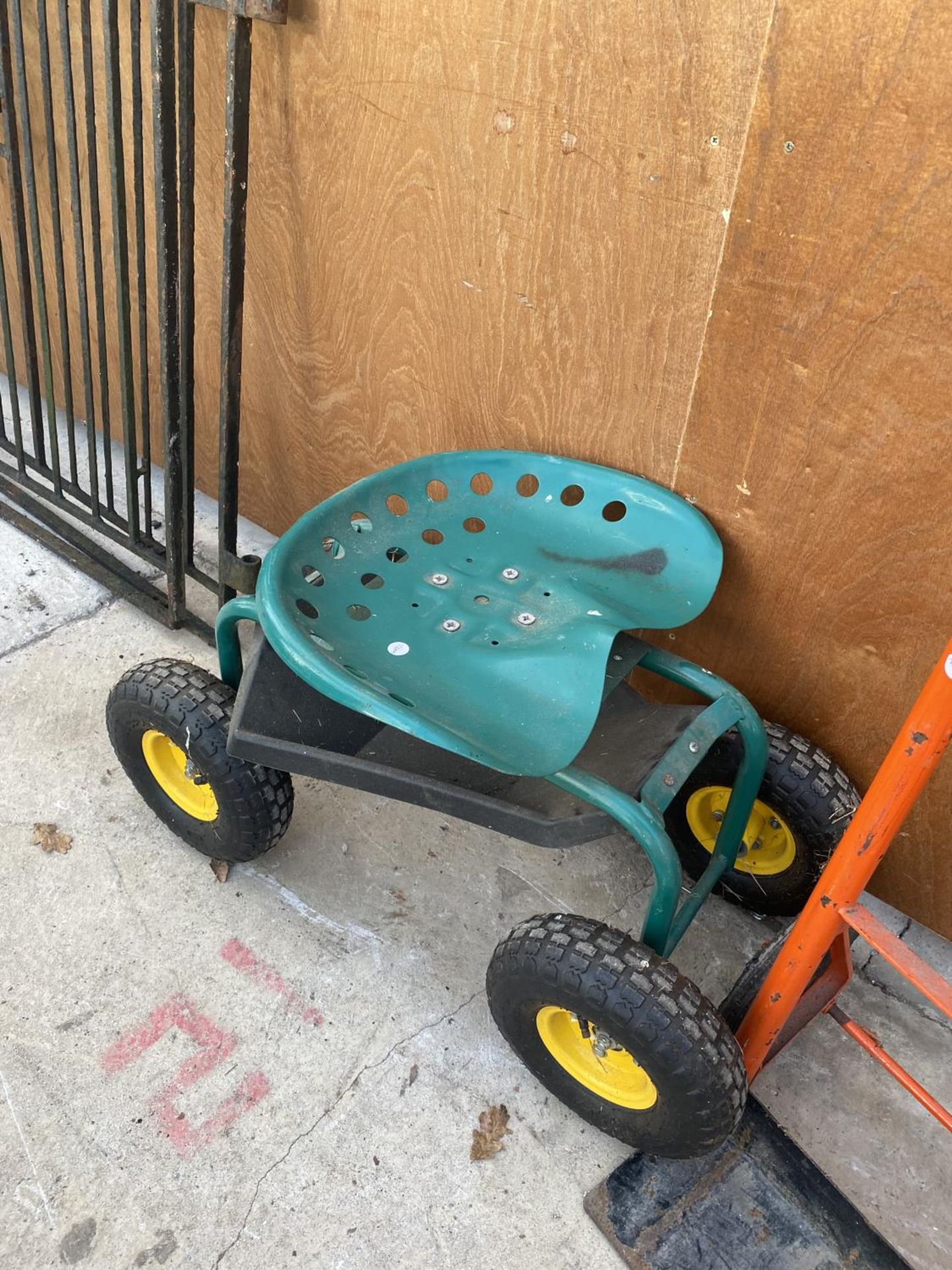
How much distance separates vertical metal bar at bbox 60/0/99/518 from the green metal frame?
786mm

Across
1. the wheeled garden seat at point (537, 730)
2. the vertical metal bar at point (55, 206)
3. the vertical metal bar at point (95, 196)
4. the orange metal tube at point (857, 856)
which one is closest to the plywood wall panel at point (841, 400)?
the wheeled garden seat at point (537, 730)

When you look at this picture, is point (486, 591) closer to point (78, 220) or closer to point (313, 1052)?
point (313, 1052)

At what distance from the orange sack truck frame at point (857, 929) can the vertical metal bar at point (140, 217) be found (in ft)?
5.33

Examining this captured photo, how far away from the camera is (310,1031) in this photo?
1.68m

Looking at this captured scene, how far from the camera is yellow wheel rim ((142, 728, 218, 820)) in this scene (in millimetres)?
1900

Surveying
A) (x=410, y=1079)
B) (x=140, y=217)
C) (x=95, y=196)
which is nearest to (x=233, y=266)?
(x=140, y=217)

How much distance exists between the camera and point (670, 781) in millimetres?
1539

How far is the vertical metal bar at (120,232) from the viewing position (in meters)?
1.90

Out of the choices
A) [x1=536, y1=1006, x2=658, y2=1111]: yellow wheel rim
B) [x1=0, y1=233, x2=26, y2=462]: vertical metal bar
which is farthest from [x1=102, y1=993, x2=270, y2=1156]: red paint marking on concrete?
[x1=0, y1=233, x2=26, y2=462]: vertical metal bar

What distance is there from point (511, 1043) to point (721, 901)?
55 cm

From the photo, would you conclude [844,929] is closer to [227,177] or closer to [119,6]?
[227,177]

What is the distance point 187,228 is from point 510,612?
37.2 inches

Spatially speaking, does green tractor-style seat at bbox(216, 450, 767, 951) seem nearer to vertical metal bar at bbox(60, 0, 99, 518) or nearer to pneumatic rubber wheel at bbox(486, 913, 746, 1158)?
pneumatic rubber wheel at bbox(486, 913, 746, 1158)

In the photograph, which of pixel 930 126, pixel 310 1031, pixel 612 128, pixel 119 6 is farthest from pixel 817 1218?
pixel 119 6
